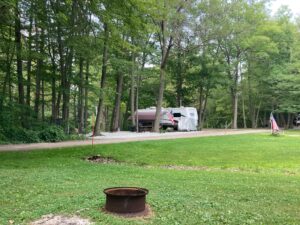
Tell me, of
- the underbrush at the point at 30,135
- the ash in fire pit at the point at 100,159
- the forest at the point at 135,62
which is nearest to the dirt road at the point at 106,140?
the underbrush at the point at 30,135

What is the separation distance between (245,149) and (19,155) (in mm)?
8729

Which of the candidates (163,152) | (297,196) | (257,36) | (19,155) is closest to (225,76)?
(257,36)

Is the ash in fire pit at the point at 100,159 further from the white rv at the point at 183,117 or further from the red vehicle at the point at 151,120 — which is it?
the white rv at the point at 183,117

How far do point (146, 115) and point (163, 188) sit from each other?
25951 millimetres

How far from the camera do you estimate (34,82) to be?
20297 mm

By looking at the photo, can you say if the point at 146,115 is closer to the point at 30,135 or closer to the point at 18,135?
the point at 30,135

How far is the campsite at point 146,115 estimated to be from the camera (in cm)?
541

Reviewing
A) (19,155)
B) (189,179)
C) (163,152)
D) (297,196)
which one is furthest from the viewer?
(163,152)

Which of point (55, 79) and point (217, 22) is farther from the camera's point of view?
point (217, 22)

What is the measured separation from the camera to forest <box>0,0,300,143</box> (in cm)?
1445

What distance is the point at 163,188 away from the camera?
6.80 metres

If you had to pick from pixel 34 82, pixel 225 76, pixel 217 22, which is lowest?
pixel 34 82

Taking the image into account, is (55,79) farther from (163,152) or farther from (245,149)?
(245,149)

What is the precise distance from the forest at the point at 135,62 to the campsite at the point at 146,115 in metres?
0.09
